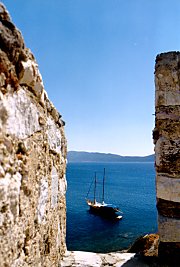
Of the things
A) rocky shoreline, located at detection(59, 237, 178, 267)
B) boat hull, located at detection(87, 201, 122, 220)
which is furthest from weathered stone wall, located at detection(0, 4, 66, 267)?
boat hull, located at detection(87, 201, 122, 220)

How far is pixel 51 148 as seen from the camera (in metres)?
2.59

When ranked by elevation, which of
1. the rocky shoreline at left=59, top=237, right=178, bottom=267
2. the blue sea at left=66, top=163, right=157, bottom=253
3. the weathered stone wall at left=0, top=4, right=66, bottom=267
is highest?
the weathered stone wall at left=0, top=4, right=66, bottom=267

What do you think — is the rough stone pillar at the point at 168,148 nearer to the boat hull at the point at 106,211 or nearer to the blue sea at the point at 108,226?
the blue sea at the point at 108,226

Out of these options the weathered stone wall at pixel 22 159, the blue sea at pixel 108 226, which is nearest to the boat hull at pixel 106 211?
the blue sea at pixel 108 226

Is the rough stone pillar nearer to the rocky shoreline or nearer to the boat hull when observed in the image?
the rocky shoreline

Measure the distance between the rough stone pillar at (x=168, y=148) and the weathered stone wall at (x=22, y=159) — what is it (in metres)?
1.78

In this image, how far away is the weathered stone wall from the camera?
4.52ft

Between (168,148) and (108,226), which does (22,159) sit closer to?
(168,148)

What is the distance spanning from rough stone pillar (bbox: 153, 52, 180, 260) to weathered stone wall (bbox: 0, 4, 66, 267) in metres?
1.78

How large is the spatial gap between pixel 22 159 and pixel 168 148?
2.51 m

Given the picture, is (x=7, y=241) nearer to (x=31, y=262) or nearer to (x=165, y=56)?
(x=31, y=262)

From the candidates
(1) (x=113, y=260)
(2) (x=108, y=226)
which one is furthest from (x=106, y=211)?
(1) (x=113, y=260)

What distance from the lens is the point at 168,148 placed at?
3.72m

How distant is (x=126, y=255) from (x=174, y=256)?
67cm
